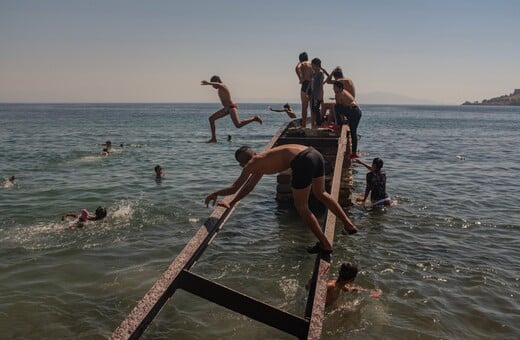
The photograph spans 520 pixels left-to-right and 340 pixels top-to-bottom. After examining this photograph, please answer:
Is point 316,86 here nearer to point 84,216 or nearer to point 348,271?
point 84,216

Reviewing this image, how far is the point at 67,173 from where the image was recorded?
68.9 feet

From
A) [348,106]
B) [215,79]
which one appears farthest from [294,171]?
[348,106]

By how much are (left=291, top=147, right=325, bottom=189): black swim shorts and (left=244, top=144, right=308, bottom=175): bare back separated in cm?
10

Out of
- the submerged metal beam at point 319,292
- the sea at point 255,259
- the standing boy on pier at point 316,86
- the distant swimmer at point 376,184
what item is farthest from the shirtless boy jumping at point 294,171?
the standing boy on pier at point 316,86

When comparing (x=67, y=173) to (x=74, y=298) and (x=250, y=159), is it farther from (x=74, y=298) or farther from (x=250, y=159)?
(x=250, y=159)

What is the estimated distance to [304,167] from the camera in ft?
20.4

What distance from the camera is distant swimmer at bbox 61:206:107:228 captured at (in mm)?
11789

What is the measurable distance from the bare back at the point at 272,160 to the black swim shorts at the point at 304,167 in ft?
0.32

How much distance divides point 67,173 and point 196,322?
1649 cm

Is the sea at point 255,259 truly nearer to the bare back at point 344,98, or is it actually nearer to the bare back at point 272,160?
the bare back at point 272,160

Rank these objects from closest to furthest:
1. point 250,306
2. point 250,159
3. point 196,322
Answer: point 250,306, point 250,159, point 196,322

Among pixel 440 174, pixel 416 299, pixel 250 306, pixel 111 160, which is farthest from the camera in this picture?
pixel 111 160

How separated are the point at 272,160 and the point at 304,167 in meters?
0.47

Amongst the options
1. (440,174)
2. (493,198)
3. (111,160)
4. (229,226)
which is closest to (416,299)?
(229,226)
